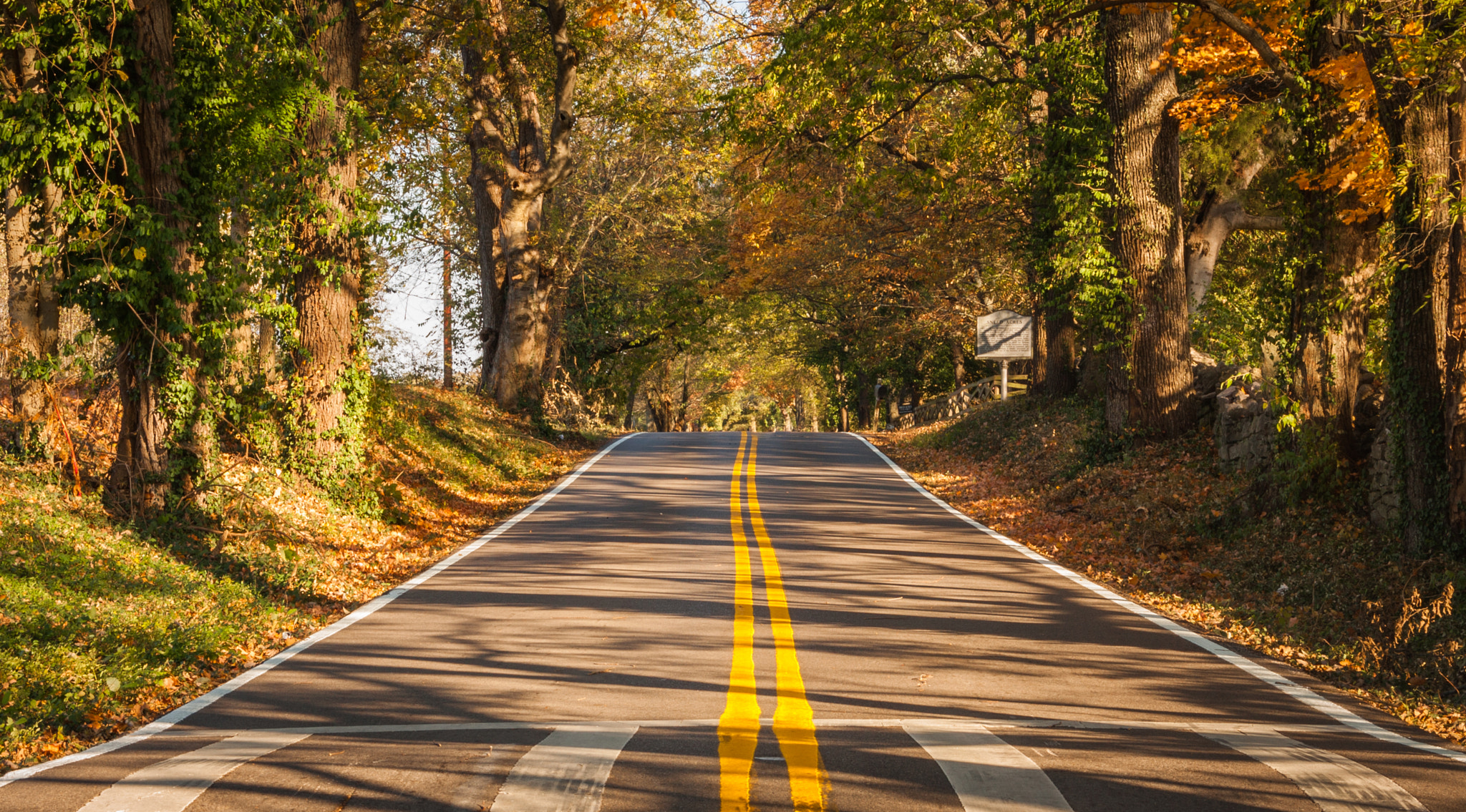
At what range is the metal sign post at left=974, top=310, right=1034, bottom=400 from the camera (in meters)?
25.4

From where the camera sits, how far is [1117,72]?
17406 mm

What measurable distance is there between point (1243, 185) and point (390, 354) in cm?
2104

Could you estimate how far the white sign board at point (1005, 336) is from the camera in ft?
83.3

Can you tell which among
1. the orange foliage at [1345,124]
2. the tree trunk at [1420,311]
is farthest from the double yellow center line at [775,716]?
the orange foliage at [1345,124]

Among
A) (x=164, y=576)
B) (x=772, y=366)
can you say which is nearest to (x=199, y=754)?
(x=164, y=576)

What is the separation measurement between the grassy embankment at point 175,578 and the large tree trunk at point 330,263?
0.97 m

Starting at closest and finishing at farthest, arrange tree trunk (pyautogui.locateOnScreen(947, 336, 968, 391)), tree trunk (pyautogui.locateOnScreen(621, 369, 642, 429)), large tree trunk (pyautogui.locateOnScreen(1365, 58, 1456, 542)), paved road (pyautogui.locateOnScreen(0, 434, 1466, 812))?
paved road (pyautogui.locateOnScreen(0, 434, 1466, 812)) < large tree trunk (pyautogui.locateOnScreen(1365, 58, 1456, 542)) < tree trunk (pyautogui.locateOnScreen(947, 336, 968, 391)) < tree trunk (pyautogui.locateOnScreen(621, 369, 642, 429))

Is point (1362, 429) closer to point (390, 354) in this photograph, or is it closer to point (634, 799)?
point (634, 799)

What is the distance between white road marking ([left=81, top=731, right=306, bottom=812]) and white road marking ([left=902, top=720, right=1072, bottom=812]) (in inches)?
130

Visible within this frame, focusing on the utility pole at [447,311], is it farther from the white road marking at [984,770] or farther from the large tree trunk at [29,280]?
the white road marking at [984,770]

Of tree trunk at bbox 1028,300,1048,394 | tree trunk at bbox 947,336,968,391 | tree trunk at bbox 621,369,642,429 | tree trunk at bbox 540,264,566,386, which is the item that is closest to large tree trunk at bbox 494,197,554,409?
tree trunk at bbox 540,264,566,386

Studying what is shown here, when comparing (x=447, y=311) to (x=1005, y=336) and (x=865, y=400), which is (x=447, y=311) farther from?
(x=865, y=400)

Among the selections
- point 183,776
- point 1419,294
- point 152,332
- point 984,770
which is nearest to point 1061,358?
point 1419,294

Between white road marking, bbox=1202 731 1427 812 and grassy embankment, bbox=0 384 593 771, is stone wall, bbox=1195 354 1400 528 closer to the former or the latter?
white road marking, bbox=1202 731 1427 812
